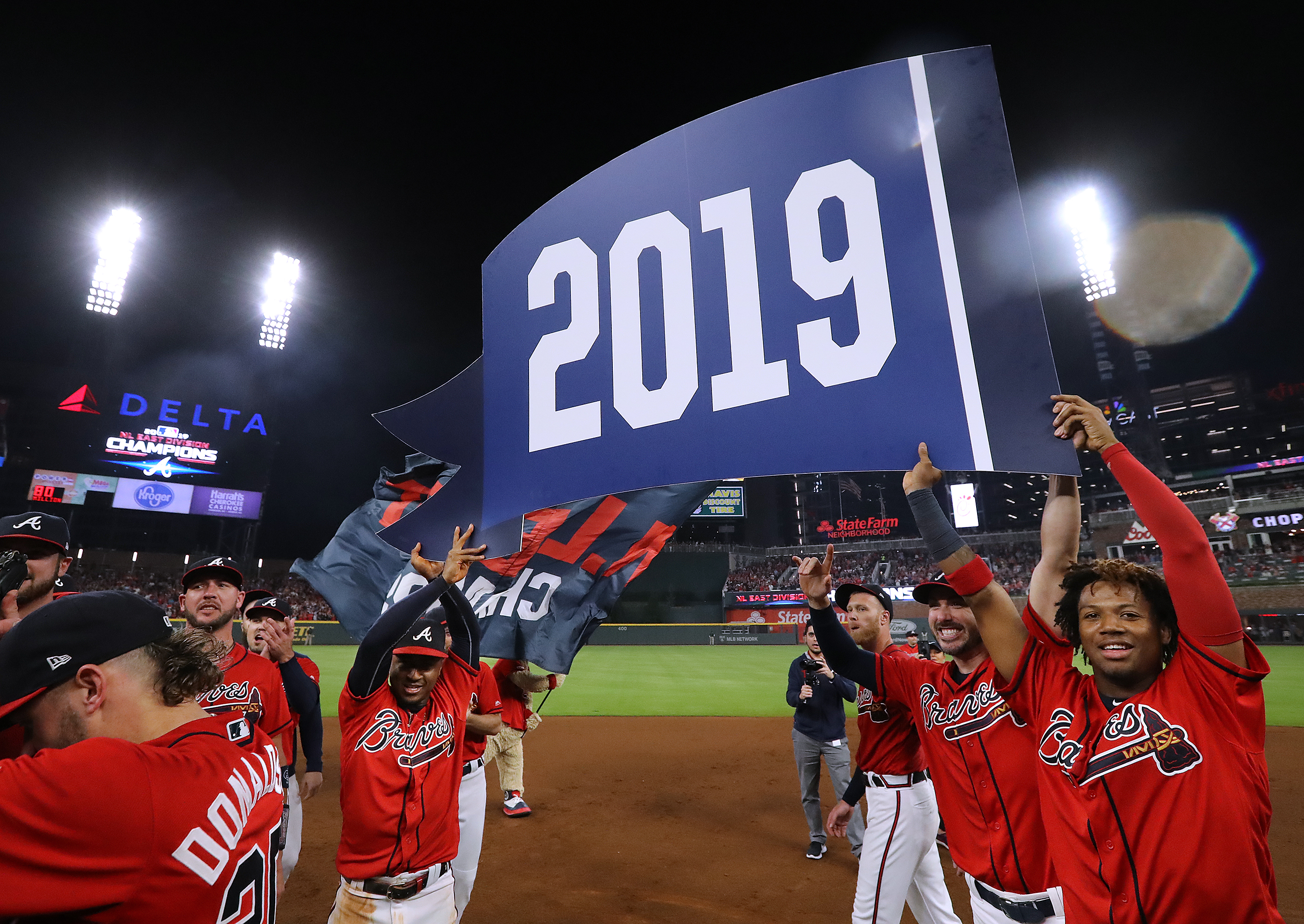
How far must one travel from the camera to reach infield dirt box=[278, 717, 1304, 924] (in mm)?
5137

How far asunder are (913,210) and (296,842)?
254 inches

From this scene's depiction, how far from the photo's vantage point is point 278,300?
33.5 meters

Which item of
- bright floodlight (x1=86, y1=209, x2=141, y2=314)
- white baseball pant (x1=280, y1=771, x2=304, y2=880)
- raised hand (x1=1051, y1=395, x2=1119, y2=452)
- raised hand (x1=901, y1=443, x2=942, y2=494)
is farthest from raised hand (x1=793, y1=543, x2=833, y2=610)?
bright floodlight (x1=86, y1=209, x2=141, y2=314)

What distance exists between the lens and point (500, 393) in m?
2.58

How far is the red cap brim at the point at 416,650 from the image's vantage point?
3600mm

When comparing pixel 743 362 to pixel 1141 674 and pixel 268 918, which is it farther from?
pixel 268 918

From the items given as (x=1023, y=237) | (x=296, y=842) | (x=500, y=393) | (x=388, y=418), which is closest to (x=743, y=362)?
(x=1023, y=237)

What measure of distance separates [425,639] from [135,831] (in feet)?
7.52

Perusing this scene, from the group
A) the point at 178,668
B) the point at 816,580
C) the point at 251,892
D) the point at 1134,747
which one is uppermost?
the point at 816,580

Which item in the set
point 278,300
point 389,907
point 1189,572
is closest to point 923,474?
point 1189,572

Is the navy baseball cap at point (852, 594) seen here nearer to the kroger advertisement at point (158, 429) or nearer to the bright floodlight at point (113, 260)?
the kroger advertisement at point (158, 429)

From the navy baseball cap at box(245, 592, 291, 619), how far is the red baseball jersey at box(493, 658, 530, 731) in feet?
6.37

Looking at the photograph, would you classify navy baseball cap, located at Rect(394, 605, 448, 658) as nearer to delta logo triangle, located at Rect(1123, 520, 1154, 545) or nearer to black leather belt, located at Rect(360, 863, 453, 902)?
black leather belt, located at Rect(360, 863, 453, 902)

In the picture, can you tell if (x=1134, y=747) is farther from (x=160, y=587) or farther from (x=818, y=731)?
(x=160, y=587)
